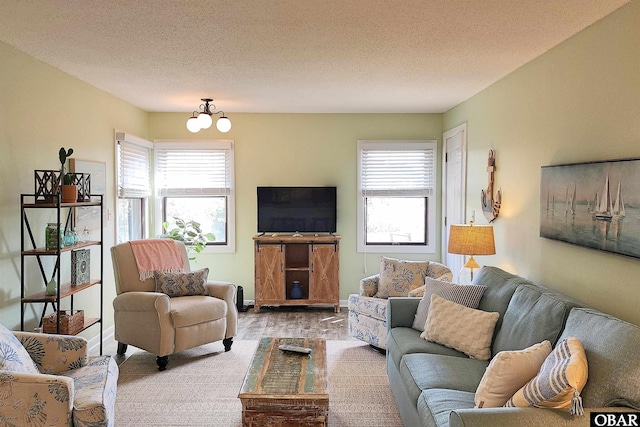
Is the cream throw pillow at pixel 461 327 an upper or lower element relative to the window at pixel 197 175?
lower

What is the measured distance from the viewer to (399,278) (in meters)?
4.79

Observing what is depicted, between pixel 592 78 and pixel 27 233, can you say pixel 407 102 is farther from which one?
pixel 27 233

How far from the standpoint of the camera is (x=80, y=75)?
4371 mm

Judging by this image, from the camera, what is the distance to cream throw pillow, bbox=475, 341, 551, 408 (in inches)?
84.7

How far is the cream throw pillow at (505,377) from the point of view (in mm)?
2152

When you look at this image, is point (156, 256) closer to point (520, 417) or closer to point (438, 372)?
point (438, 372)

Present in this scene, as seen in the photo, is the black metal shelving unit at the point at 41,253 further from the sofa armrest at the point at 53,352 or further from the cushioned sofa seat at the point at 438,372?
the cushioned sofa seat at the point at 438,372

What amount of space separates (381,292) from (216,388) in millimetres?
1800

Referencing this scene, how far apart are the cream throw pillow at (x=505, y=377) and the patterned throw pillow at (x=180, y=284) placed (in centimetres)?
309

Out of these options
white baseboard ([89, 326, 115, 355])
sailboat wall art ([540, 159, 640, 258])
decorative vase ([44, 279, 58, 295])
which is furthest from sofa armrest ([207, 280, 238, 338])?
sailboat wall art ([540, 159, 640, 258])

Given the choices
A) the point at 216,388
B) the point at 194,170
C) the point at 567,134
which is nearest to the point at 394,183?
the point at 194,170

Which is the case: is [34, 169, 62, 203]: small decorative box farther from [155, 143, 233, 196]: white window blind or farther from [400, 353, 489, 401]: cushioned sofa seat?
[400, 353, 489, 401]: cushioned sofa seat

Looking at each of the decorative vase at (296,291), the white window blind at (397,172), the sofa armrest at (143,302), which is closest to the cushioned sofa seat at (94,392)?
the sofa armrest at (143,302)

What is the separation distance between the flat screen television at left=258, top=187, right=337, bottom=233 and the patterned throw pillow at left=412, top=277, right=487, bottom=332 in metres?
2.67
